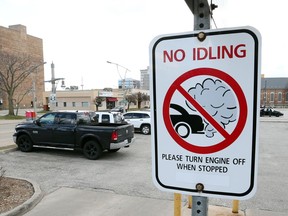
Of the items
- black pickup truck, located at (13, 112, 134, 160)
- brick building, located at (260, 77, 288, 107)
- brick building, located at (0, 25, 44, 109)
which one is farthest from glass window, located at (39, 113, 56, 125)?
brick building, located at (260, 77, 288, 107)

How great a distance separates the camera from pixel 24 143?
1075cm

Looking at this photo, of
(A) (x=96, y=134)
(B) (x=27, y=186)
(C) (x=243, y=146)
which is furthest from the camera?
(A) (x=96, y=134)

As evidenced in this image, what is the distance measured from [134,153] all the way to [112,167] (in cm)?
252

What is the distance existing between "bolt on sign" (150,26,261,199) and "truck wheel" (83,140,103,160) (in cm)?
836

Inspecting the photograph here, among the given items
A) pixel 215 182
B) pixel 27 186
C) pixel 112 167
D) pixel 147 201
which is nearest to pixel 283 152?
pixel 112 167

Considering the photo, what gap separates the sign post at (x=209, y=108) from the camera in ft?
3.68

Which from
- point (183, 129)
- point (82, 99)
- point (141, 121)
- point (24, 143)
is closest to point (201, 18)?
point (183, 129)

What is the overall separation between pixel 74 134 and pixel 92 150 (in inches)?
42.2

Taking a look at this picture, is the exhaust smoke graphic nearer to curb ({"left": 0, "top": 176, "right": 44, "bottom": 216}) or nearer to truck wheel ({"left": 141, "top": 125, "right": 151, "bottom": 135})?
curb ({"left": 0, "top": 176, "right": 44, "bottom": 216})

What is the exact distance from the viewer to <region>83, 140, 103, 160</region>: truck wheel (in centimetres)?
933

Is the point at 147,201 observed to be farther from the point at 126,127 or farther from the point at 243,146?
the point at 126,127

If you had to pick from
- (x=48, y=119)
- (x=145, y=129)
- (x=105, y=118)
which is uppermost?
(x=48, y=119)

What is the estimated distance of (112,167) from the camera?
8.20 m

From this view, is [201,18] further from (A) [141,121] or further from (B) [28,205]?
(A) [141,121]
